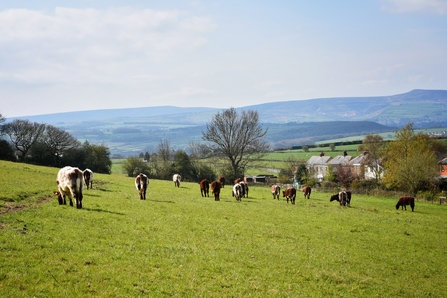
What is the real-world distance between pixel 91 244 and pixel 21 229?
2554mm

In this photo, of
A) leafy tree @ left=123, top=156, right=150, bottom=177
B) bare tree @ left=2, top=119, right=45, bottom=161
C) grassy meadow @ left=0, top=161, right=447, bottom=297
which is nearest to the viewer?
grassy meadow @ left=0, top=161, right=447, bottom=297

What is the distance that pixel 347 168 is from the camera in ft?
280

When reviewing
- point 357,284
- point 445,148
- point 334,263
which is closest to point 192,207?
Answer: point 334,263

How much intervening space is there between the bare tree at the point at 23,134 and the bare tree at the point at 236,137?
33.9 meters

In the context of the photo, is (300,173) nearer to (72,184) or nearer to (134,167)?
(134,167)

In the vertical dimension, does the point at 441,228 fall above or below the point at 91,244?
below

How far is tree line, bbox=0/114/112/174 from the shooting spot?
224 ft

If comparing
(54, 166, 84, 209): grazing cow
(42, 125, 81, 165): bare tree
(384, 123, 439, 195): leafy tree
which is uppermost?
(42, 125, 81, 165): bare tree

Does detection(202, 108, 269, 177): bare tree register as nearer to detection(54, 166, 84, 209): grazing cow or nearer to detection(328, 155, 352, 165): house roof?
detection(328, 155, 352, 165): house roof

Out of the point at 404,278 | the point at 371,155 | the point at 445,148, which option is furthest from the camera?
the point at 445,148

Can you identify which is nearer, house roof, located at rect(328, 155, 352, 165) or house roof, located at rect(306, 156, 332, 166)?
house roof, located at rect(328, 155, 352, 165)

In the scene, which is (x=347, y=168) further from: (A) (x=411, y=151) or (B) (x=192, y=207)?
(B) (x=192, y=207)

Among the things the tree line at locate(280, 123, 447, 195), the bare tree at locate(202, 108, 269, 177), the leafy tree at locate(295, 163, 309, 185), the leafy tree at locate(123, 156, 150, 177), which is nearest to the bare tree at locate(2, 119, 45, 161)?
the leafy tree at locate(123, 156, 150, 177)

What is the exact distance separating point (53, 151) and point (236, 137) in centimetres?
3415
